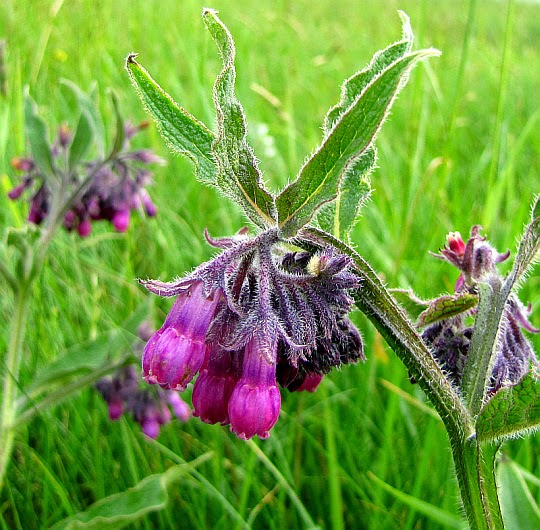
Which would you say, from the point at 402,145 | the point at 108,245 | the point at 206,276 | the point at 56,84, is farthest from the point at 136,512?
the point at 56,84

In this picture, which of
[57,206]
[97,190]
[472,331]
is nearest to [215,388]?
[472,331]

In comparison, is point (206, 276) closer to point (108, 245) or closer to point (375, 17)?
point (108, 245)

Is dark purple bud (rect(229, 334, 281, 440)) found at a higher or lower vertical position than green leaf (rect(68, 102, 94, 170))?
lower

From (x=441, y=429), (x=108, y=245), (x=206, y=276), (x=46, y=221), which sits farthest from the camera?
(x=108, y=245)

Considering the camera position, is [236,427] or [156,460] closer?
[236,427]

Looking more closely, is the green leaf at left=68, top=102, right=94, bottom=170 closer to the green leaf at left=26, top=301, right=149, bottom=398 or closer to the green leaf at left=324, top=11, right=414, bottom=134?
the green leaf at left=26, top=301, right=149, bottom=398

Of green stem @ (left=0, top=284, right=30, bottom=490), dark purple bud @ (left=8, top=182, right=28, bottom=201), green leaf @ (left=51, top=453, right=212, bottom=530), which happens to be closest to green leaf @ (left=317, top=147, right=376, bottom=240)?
green leaf @ (left=51, top=453, right=212, bottom=530)
